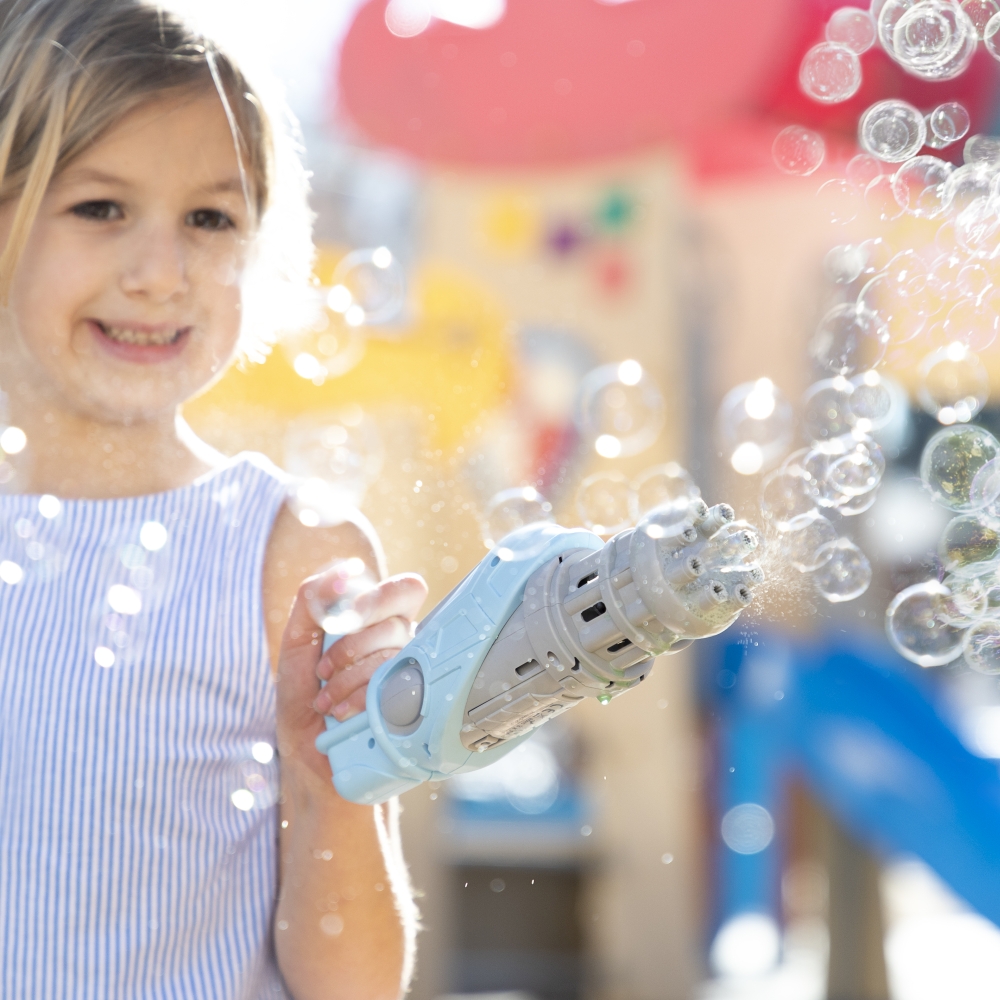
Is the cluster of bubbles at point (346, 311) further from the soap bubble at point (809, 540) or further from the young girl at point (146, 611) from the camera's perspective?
the soap bubble at point (809, 540)

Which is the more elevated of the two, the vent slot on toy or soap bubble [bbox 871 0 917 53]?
soap bubble [bbox 871 0 917 53]

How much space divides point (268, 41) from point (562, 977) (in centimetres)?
231

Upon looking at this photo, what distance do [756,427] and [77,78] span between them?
645mm

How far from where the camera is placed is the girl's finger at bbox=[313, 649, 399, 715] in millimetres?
744

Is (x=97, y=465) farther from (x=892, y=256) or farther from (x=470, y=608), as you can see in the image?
(x=892, y=256)

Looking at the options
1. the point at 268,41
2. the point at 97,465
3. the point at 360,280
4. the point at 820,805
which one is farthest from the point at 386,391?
the point at 820,805

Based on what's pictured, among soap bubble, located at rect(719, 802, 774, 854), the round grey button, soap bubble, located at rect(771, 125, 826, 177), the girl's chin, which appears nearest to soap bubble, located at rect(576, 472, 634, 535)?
the round grey button

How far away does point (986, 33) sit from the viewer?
3.49 feet

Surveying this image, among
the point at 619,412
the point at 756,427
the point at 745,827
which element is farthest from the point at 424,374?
the point at 745,827

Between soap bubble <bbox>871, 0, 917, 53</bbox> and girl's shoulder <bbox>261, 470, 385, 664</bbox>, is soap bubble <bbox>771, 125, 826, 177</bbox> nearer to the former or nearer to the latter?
soap bubble <bbox>871, 0, 917, 53</bbox>

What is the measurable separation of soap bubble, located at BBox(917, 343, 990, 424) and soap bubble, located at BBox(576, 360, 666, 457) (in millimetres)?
279

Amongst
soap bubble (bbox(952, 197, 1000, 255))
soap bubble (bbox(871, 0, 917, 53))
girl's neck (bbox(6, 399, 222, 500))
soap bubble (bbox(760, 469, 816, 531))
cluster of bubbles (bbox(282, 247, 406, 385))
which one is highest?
soap bubble (bbox(871, 0, 917, 53))

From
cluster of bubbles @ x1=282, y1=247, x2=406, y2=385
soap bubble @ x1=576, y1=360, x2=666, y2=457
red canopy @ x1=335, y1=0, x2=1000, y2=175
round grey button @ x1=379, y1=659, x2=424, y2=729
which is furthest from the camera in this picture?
red canopy @ x1=335, y1=0, x2=1000, y2=175

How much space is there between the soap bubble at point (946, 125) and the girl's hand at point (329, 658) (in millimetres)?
624
